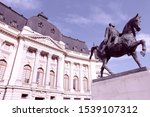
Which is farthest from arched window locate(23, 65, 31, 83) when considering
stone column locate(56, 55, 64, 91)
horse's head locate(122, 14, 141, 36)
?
horse's head locate(122, 14, 141, 36)

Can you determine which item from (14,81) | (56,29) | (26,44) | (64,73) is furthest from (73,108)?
(56,29)

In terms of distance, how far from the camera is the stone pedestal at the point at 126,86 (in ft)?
18.1

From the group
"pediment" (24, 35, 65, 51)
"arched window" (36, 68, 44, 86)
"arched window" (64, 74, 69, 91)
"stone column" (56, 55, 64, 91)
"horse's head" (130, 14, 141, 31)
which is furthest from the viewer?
"arched window" (64, 74, 69, 91)

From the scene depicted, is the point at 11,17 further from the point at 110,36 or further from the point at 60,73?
the point at 110,36

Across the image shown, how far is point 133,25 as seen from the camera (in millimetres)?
7055

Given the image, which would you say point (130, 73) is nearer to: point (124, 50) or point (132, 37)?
point (124, 50)

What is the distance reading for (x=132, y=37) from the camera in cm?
696

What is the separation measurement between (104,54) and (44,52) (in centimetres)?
2259

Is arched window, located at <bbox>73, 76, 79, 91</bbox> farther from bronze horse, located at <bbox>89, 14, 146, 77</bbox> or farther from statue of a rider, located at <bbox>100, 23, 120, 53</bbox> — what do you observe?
bronze horse, located at <bbox>89, 14, 146, 77</bbox>

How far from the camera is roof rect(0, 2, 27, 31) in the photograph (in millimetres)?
26688

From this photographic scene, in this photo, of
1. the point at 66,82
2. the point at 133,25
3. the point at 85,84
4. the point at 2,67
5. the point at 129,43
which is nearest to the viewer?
the point at 129,43

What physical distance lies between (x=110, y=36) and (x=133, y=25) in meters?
1.20

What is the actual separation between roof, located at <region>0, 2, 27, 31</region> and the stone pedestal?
938 inches

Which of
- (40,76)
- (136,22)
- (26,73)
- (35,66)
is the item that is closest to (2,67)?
(26,73)
